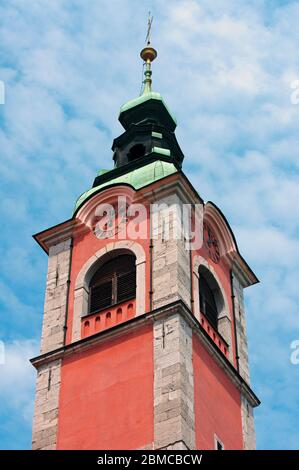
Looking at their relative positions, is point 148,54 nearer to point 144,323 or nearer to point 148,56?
point 148,56

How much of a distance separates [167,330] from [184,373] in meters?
1.23

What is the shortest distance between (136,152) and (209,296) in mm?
6399

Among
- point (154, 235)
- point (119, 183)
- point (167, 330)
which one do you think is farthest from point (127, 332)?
point (119, 183)

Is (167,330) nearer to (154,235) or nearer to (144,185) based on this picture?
(154,235)

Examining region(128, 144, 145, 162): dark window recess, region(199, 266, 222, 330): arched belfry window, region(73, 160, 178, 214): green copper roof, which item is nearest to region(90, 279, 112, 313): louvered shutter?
region(199, 266, 222, 330): arched belfry window

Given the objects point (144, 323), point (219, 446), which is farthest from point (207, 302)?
point (219, 446)

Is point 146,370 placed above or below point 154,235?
below

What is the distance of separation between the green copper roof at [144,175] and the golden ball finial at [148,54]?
8570 millimetres

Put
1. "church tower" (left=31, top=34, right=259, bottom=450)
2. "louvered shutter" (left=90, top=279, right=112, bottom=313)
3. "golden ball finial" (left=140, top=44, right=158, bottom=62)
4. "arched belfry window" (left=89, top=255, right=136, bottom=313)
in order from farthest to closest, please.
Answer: "golden ball finial" (left=140, top=44, right=158, bottom=62) → "louvered shutter" (left=90, top=279, right=112, bottom=313) → "arched belfry window" (left=89, top=255, right=136, bottom=313) → "church tower" (left=31, top=34, right=259, bottom=450)

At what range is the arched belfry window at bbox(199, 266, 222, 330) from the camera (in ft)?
98.5

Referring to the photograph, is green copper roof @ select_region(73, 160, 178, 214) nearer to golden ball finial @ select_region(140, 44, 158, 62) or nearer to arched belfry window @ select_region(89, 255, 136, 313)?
arched belfry window @ select_region(89, 255, 136, 313)

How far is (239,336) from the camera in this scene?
31.0m

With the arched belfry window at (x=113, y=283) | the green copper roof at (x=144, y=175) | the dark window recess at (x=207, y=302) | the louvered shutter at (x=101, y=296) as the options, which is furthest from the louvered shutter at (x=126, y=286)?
the green copper roof at (x=144, y=175)

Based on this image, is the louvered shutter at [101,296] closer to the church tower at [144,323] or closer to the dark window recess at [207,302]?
the church tower at [144,323]
